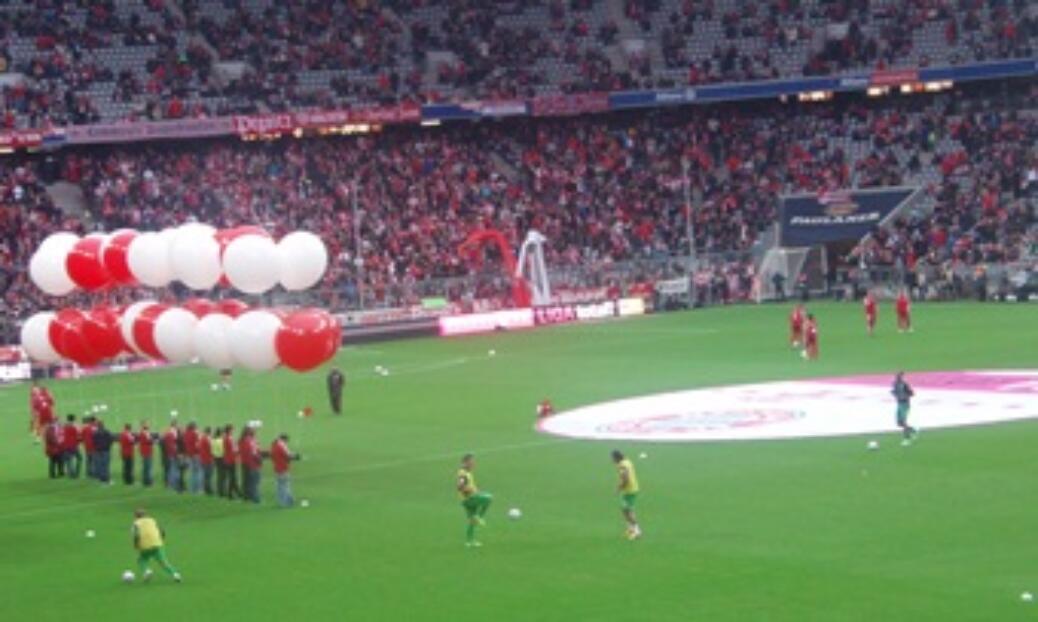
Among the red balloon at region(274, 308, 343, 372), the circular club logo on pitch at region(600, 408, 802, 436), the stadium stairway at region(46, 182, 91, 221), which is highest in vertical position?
the stadium stairway at region(46, 182, 91, 221)

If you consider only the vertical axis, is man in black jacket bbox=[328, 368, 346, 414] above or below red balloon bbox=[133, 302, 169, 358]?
below

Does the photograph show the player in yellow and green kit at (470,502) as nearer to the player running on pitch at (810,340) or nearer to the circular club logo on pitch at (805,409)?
the circular club logo on pitch at (805,409)

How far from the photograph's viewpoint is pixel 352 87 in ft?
245

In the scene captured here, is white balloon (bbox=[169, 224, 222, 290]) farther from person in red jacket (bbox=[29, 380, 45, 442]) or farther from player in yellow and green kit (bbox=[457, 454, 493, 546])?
person in red jacket (bbox=[29, 380, 45, 442])

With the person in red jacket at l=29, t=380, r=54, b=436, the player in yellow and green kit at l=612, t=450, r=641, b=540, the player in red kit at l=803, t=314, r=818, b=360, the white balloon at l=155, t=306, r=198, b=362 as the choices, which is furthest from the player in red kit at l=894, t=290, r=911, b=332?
the player in yellow and green kit at l=612, t=450, r=641, b=540

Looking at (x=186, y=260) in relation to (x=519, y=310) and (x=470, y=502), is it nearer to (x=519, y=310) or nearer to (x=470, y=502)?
(x=470, y=502)

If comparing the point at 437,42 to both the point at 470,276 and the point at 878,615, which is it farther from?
the point at 878,615

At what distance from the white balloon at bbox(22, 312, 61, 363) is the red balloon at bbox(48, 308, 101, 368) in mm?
178

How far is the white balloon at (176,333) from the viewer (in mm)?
33656

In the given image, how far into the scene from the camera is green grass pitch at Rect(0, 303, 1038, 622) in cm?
2341

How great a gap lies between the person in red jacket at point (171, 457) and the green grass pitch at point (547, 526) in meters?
0.36

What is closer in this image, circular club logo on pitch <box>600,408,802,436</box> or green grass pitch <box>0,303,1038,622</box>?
green grass pitch <box>0,303,1038,622</box>

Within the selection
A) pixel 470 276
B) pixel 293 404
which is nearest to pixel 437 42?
pixel 470 276

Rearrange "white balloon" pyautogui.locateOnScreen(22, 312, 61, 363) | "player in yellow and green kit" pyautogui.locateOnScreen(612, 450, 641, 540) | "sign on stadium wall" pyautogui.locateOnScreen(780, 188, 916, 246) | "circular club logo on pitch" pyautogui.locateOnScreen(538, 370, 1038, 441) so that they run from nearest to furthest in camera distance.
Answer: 1. "player in yellow and green kit" pyautogui.locateOnScreen(612, 450, 641, 540)
2. "white balloon" pyautogui.locateOnScreen(22, 312, 61, 363)
3. "circular club logo on pitch" pyautogui.locateOnScreen(538, 370, 1038, 441)
4. "sign on stadium wall" pyautogui.locateOnScreen(780, 188, 916, 246)
